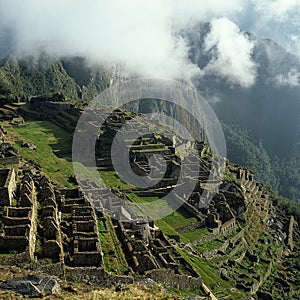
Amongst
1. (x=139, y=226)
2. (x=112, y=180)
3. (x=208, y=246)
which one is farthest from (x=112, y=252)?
(x=112, y=180)

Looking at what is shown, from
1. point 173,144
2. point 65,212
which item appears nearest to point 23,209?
point 65,212

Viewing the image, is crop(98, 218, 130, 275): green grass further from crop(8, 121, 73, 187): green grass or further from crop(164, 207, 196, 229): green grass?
crop(164, 207, 196, 229): green grass

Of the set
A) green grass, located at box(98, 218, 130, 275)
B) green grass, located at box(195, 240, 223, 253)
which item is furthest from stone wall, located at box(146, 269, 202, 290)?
green grass, located at box(195, 240, 223, 253)

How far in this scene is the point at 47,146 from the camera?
189 feet

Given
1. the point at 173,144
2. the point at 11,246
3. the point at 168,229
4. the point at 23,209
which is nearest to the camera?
the point at 11,246

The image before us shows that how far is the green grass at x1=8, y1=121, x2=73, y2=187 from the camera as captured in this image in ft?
145

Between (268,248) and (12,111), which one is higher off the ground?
(12,111)

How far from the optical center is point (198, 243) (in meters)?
40.3

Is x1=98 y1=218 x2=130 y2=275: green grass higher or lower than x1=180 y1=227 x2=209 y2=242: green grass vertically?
higher

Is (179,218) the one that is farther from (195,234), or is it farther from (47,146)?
(47,146)

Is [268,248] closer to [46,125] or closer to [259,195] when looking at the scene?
[259,195]

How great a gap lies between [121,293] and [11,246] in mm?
6049

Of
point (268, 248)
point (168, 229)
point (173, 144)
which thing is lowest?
point (268, 248)

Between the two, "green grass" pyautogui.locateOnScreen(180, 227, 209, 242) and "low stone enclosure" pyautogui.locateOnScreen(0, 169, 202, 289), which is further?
"green grass" pyautogui.locateOnScreen(180, 227, 209, 242)
